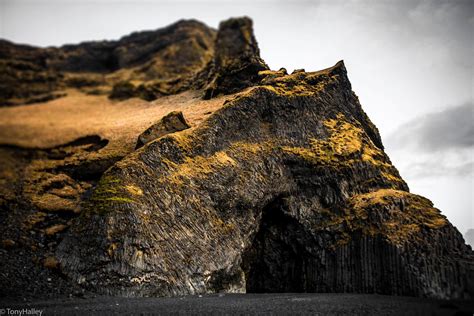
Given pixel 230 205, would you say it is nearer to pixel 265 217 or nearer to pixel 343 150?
pixel 265 217

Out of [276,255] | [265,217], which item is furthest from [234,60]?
[276,255]

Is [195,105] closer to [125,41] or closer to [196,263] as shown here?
[196,263]

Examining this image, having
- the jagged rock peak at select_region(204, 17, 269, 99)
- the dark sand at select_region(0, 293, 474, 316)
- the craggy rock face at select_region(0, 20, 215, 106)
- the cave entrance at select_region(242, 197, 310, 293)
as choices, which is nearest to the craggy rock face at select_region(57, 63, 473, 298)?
the cave entrance at select_region(242, 197, 310, 293)

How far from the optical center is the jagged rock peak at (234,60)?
5103 cm

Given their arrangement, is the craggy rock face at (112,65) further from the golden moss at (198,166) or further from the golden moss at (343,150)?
the golden moss at (198,166)

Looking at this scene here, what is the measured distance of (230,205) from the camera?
32.4 meters

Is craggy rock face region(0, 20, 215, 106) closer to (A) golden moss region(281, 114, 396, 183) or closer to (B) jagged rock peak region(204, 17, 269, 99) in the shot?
(B) jagged rock peak region(204, 17, 269, 99)

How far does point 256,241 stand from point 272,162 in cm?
818

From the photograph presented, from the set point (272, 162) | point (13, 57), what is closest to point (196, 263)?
point (272, 162)

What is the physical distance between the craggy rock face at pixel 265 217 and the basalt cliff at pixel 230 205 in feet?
0.37

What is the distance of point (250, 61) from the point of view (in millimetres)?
52438

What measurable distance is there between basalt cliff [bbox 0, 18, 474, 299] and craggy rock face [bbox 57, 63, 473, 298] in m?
0.11

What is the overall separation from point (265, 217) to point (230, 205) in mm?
5072

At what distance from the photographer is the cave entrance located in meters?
33.1
